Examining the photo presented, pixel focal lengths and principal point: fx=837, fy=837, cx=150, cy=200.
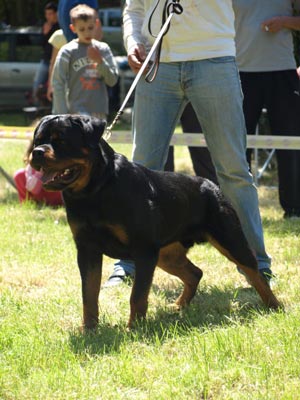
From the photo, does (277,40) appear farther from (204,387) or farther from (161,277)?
(204,387)

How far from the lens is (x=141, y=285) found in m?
4.26

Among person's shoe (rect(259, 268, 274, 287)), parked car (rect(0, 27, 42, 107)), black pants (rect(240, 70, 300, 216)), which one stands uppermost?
black pants (rect(240, 70, 300, 216))

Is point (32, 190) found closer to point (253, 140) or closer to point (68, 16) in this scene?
point (68, 16)

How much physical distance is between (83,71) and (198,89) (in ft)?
12.8

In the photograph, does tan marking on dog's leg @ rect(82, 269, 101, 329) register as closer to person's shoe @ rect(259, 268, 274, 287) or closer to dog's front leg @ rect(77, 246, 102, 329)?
dog's front leg @ rect(77, 246, 102, 329)

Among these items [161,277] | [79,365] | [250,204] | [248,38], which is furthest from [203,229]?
[248,38]

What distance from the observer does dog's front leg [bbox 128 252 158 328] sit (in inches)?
167

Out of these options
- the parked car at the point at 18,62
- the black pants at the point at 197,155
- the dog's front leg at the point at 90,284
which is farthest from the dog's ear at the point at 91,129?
the parked car at the point at 18,62

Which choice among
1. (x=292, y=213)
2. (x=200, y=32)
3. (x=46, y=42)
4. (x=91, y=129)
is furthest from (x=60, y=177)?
(x=46, y=42)

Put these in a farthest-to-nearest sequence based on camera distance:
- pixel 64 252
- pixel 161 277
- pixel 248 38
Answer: pixel 248 38, pixel 64 252, pixel 161 277

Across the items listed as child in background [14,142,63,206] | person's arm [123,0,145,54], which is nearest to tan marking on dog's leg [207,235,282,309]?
person's arm [123,0,145,54]

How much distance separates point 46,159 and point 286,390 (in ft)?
5.17

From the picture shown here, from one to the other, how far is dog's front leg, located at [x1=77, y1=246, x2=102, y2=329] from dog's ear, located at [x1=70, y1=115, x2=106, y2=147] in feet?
2.03

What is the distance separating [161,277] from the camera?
5672mm
